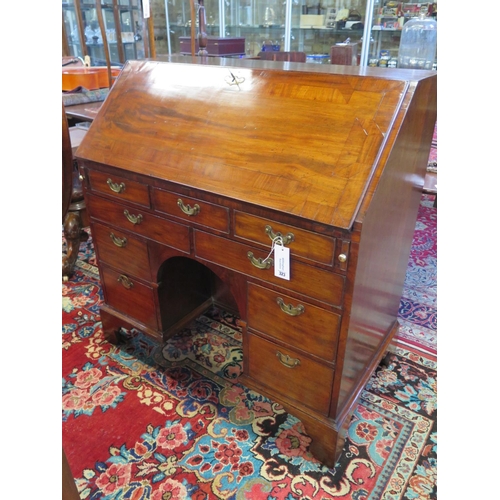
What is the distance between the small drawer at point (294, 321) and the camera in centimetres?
109

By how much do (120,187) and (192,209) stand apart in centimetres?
31

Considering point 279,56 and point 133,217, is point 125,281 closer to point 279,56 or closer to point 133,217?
point 133,217

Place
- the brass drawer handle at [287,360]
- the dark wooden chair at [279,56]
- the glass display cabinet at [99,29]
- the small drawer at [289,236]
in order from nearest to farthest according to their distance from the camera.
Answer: the small drawer at [289,236] < the brass drawer handle at [287,360] < the dark wooden chair at [279,56] < the glass display cabinet at [99,29]

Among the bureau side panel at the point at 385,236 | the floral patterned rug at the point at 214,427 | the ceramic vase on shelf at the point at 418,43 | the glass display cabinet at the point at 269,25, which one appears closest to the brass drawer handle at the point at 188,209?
the bureau side panel at the point at 385,236

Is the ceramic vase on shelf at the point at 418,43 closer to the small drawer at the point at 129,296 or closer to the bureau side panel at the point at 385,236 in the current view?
the bureau side panel at the point at 385,236

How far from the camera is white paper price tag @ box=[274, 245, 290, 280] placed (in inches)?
41.2

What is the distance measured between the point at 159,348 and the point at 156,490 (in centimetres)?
63

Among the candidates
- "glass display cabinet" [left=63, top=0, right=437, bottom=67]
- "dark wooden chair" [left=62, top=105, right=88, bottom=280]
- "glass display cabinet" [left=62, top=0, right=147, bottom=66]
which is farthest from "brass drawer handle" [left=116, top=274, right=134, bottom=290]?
"glass display cabinet" [left=62, top=0, right=147, bottom=66]

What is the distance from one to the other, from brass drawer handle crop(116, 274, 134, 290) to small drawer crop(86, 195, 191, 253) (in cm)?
22

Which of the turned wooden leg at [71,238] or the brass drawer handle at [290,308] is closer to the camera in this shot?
the brass drawer handle at [290,308]

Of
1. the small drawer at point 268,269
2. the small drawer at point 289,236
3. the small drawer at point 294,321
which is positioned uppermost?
Answer: the small drawer at point 289,236

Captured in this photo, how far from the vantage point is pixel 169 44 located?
14.9ft

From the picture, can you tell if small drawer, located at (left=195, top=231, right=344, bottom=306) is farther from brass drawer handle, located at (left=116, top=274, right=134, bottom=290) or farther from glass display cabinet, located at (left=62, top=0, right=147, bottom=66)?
glass display cabinet, located at (left=62, top=0, right=147, bottom=66)

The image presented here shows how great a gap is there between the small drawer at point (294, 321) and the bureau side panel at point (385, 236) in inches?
1.9
